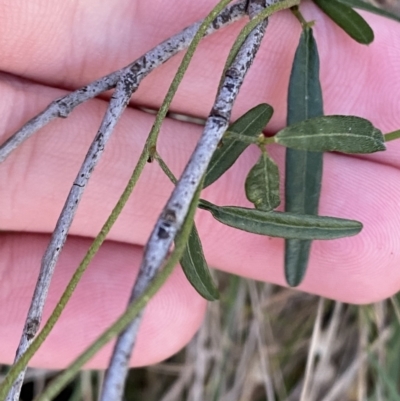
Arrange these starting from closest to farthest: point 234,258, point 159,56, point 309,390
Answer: point 159,56
point 234,258
point 309,390

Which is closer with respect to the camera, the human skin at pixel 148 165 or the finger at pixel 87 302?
the human skin at pixel 148 165

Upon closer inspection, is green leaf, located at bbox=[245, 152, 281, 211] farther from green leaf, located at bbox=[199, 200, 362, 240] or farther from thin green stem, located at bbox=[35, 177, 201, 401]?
thin green stem, located at bbox=[35, 177, 201, 401]

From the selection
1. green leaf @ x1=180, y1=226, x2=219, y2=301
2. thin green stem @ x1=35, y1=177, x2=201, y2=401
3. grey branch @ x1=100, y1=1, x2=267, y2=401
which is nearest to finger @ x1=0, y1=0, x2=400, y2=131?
grey branch @ x1=100, y1=1, x2=267, y2=401

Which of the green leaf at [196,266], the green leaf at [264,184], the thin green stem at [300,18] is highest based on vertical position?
the thin green stem at [300,18]

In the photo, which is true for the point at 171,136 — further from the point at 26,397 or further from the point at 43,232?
the point at 26,397

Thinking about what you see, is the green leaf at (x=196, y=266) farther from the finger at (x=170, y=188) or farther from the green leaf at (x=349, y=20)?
the green leaf at (x=349, y=20)

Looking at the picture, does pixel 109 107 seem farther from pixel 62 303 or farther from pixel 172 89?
pixel 62 303

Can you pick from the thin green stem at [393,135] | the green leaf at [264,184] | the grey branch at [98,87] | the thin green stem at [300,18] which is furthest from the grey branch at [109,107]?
the thin green stem at [393,135]

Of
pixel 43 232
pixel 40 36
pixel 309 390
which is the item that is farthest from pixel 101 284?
pixel 309 390

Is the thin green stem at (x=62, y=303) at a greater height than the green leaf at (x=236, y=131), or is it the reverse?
the green leaf at (x=236, y=131)
